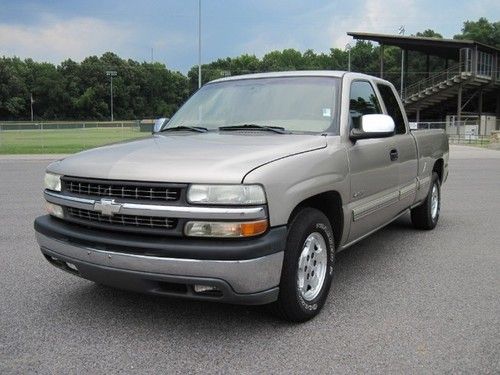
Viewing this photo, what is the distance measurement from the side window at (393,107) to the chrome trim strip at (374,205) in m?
0.78

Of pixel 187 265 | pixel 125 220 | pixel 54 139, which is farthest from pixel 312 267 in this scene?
pixel 54 139

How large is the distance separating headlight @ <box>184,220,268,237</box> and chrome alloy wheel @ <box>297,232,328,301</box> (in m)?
0.61

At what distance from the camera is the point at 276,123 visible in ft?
15.1

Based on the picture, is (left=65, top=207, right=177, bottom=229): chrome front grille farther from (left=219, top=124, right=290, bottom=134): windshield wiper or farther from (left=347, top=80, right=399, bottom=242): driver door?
(left=347, top=80, right=399, bottom=242): driver door

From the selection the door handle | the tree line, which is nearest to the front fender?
the door handle

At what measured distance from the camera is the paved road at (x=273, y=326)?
10.9ft

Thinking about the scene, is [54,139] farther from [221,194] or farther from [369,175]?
[221,194]

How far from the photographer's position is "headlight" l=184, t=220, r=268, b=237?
10.8ft

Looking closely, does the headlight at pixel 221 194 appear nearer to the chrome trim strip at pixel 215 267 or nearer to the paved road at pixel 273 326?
the chrome trim strip at pixel 215 267

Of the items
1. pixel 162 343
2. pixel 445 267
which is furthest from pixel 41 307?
pixel 445 267

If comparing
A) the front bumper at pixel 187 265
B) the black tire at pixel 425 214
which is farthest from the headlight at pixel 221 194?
the black tire at pixel 425 214

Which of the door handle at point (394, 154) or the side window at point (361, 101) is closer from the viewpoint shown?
the side window at point (361, 101)

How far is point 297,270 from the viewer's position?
12.1ft

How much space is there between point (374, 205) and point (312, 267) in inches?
47.5
